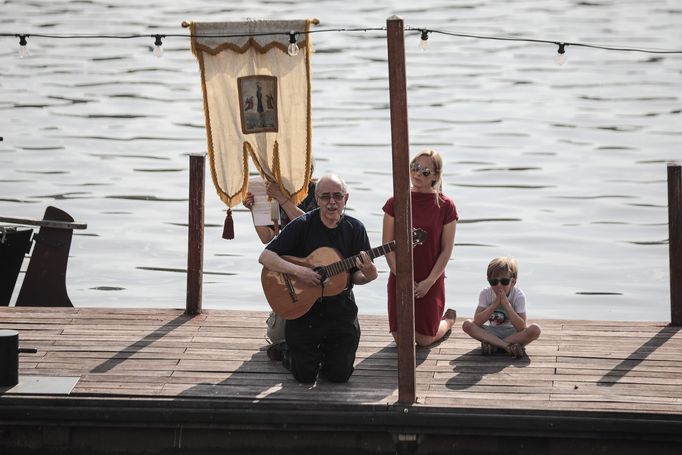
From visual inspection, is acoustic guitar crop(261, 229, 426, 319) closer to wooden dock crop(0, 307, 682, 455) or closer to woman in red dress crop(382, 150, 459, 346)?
wooden dock crop(0, 307, 682, 455)

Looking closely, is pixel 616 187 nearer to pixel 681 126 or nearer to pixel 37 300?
pixel 681 126

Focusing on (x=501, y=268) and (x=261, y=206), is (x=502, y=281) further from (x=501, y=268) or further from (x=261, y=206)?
(x=261, y=206)

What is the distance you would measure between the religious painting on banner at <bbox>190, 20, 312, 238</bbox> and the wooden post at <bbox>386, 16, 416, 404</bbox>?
174cm

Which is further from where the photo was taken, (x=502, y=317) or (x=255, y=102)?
(x=255, y=102)

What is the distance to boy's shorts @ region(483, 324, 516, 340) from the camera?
32.7 feet

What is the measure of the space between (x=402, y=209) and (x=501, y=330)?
65.4 inches

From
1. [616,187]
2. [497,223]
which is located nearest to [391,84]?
[497,223]

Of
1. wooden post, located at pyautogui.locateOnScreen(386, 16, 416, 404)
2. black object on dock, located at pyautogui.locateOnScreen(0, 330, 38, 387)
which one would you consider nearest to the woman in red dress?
wooden post, located at pyautogui.locateOnScreen(386, 16, 416, 404)

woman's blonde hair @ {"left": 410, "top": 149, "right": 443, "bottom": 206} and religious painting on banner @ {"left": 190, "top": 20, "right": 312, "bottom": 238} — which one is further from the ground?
religious painting on banner @ {"left": 190, "top": 20, "right": 312, "bottom": 238}

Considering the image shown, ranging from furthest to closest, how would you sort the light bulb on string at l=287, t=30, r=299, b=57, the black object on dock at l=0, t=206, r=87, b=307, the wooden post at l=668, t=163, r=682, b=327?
the black object on dock at l=0, t=206, r=87, b=307 < the wooden post at l=668, t=163, r=682, b=327 < the light bulb on string at l=287, t=30, r=299, b=57

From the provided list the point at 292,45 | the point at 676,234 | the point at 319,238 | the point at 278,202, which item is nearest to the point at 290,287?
the point at 319,238

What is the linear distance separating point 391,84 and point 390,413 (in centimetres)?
196

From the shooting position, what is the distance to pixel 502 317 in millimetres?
9977

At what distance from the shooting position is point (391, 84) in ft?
28.5
